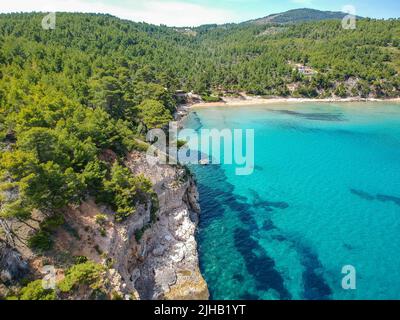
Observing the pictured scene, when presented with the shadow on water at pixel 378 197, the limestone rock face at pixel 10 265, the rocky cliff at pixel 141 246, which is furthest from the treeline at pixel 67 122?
the shadow on water at pixel 378 197

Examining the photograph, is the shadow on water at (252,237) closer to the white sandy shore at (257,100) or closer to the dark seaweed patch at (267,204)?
the dark seaweed patch at (267,204)

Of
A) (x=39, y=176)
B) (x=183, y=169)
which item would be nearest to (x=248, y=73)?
(x=183, y=169)

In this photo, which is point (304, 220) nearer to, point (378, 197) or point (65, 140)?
point (378, 197)

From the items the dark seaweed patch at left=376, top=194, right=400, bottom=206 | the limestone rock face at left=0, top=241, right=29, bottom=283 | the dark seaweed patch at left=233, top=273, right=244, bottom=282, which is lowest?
the dark seaweed patch at left=233, top=273, right=244, bottom=282

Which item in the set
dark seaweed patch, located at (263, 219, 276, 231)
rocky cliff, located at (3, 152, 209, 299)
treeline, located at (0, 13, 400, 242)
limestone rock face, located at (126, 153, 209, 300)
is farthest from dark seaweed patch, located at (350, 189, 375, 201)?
treeline, located at (0, 13, 400, 242)

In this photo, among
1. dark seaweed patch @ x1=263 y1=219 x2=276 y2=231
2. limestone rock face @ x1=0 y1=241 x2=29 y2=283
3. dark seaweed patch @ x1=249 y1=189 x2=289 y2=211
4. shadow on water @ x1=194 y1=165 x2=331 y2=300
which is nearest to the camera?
limestone rock face @ x1=0 y1=241 x2=29 y2=283

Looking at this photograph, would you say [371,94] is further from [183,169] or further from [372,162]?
[183,169]

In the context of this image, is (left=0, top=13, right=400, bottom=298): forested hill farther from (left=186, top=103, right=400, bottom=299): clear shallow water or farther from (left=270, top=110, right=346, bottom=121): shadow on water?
(left=270, top=110, right=346, bottom=121): shadow on water

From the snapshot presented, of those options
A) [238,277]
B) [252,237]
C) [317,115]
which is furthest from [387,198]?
[317,115]
